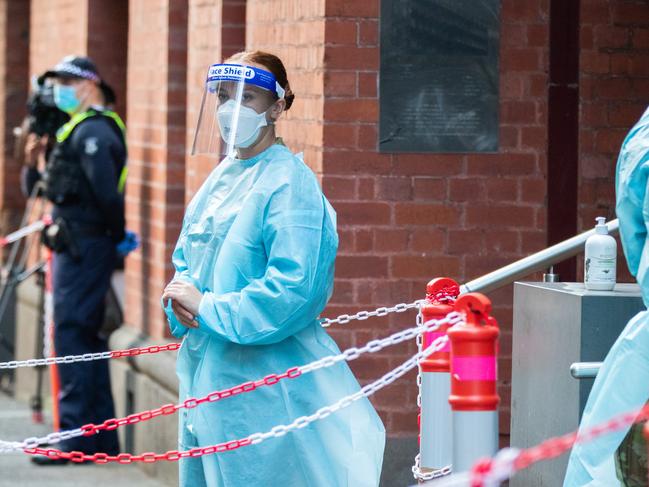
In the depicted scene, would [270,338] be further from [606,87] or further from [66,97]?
[66,97]

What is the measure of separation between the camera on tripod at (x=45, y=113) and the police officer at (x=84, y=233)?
2.18 feet

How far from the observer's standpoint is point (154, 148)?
8773mm

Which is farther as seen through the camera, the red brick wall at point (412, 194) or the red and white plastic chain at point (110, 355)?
the red brick wall at point (412, 194)

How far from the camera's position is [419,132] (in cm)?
618

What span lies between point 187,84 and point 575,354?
13.4 ft

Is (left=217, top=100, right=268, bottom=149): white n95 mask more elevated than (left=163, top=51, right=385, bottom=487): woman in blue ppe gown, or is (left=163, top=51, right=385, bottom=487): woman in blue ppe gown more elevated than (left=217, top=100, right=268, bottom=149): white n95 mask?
(left=217, top=100, right=268, bottom=149): white n95 mask

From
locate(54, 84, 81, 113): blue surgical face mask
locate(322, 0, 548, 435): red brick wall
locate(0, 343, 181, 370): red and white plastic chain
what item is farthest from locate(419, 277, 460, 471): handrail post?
locate(54, 84, 81, 113): blue surgical face mask

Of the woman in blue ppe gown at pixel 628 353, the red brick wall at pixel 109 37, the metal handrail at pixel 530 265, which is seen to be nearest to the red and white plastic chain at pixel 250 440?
the woman in blue ppe gown at pixel 628 353

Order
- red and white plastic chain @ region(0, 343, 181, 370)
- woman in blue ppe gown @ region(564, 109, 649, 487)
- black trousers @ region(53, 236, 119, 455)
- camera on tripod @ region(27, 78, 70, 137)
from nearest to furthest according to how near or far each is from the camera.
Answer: woman in blue ppe gown @ region(564, 109, 649, 487) < red and white plastic chain @ region(0, 343, 181, 370) < black trousers @ region(53, 236, 119, 455) < camera on tripod @ region(27, 78, 70, 137)

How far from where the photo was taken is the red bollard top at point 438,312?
4.41m

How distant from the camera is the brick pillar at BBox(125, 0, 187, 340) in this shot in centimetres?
845

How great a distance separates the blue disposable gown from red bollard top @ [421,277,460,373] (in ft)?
0.86

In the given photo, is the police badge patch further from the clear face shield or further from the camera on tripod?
the clear face shield

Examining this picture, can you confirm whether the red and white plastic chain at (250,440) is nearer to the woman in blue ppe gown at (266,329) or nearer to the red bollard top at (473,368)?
the woman in blue ppe gown at (266,329)
